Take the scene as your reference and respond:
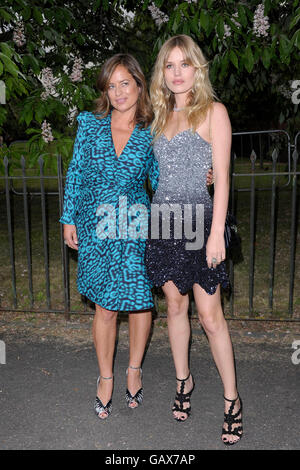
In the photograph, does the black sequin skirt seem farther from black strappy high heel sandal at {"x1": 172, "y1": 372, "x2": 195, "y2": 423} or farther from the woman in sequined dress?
black strappy high heel sandal at {"x1": 172, "y1": 372, "x2": 195, "y2": 423}

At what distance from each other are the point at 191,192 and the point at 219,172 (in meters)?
0.21

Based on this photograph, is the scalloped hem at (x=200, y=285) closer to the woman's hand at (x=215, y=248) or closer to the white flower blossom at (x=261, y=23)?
the woman's hand at (x=215, y=248)

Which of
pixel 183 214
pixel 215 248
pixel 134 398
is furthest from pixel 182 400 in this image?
pixel 183 214

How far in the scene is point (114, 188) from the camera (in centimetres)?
289

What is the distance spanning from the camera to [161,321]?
4.72m

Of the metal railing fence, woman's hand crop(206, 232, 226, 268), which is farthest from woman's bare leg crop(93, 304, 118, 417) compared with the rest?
the metal railing fence

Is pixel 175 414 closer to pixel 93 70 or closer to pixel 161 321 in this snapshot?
pixel 161 321

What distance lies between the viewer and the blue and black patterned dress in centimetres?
288

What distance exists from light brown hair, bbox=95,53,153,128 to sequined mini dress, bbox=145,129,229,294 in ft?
0.78

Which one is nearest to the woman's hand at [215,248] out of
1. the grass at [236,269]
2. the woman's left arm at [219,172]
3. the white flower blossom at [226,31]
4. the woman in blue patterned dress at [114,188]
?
the woman's left arm at [219,172]

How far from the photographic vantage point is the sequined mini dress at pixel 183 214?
8.89ft

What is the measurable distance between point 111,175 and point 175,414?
4.97 feet

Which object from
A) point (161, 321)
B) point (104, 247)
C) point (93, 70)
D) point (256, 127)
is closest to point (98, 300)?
point (104, 247)

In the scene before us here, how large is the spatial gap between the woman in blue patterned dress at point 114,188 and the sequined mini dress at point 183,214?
131 mm
